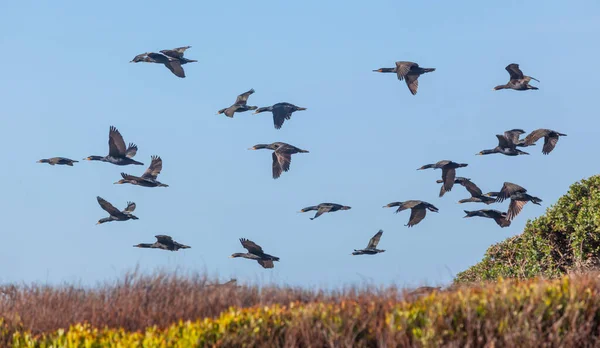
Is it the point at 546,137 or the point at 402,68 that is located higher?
the point at 402,68

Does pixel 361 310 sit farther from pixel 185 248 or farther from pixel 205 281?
pixel 185 248

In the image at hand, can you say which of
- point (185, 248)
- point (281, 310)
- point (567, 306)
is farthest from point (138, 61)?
point (567, 306)

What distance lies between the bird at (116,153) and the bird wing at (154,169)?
55cm

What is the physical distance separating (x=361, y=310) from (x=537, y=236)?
11006 mm

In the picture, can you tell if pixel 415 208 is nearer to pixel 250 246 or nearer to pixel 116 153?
pixel 250 246

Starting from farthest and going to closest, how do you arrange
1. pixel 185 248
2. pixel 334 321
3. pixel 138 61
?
pixel 138 61
pixel 185 248
pixel 334 321

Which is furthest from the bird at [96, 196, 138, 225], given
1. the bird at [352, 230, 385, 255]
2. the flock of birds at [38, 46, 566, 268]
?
the bird at [352, 230, 385, 255]

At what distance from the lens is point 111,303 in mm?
12805

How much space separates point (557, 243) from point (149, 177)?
10638 mm

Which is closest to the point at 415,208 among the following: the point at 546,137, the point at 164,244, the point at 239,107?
the point at 546,137

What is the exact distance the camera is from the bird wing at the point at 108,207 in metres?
20.5

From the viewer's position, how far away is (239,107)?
22.5m

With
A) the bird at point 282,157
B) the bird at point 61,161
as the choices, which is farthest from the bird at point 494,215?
the bird at point 61,161

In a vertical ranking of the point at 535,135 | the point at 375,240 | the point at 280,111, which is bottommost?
the point at 375,240
